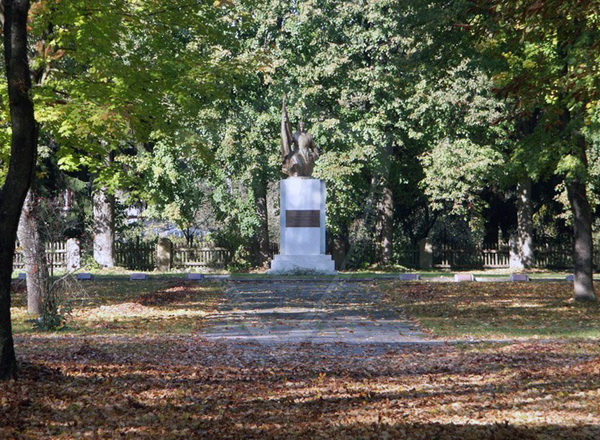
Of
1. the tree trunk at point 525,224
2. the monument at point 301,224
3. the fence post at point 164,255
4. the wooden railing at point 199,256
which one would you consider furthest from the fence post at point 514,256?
the fence post at point 164,255

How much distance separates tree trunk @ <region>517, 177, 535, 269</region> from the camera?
133 ft

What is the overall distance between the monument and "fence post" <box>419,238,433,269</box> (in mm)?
11608

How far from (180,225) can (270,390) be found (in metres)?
31.0

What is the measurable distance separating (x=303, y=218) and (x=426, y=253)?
12628 mm

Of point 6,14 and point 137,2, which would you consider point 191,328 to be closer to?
point 137,2

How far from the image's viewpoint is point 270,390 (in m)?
9.73

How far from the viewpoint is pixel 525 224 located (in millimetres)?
40781

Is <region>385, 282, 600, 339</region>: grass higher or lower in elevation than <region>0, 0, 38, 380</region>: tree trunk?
lower

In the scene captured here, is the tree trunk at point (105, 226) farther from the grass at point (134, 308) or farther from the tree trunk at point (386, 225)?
the tree trunk at point (386, 225)

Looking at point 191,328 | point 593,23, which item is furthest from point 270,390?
point 593,23

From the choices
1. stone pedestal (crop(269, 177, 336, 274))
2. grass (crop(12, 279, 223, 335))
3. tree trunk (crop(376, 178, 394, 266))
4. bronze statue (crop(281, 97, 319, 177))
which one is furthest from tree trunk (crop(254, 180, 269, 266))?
grass (crop(12, 279, 223, 335))

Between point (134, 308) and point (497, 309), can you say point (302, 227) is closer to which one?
point (134, 308)

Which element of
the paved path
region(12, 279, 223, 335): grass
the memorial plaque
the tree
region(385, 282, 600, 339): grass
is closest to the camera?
the tree

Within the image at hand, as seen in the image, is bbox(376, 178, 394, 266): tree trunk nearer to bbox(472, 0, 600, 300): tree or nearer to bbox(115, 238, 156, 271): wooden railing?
bbox(115, 238, 156, 271): wooden railing
